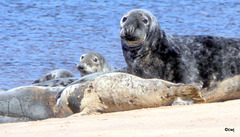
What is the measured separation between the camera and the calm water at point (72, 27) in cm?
1048

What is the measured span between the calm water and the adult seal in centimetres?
327

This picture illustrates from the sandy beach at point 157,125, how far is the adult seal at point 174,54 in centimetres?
155

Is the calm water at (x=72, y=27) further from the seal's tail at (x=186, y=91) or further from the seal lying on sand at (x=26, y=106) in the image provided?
the seal's tail at (x=186, y=91)

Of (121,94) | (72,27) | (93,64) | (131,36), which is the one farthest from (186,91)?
(72,27)

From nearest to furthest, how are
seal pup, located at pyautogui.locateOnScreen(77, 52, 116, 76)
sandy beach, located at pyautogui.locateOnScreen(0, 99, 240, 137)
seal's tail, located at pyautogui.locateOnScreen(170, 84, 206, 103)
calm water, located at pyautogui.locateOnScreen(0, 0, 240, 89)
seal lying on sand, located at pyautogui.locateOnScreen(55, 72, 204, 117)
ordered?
sandy beach, located at pyautogui.locateOnScreen(0, 99, 240, 137) < seal's tail, located at pyautogui.locateOnScreen(170, 84, 206, 103) < seal lying on sand, located at pyautogui.locateOnScreen(55, 72, 204, 117) < seal pup, located at pyautogui.locateOnScreen(77, 52, 116, 76) < calm water, located at pyautogui.locateOnScreen(0, 0, 240, 89)

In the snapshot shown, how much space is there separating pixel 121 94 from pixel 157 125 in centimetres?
161

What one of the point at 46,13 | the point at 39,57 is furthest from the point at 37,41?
Result: the point at 46,13

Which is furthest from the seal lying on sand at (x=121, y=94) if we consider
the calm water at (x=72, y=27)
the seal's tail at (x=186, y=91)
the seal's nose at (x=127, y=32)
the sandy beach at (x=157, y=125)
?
the calm water at (x=72, y=27)

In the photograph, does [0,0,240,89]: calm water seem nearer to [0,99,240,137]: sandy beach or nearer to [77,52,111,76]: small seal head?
[77,52,111,76]: small seal head

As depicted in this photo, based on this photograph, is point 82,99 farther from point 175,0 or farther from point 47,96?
point 175,0

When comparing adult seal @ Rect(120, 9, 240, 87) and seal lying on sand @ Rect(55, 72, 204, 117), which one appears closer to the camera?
seal lying on sand @ Rect(55, 72, 204, 117)

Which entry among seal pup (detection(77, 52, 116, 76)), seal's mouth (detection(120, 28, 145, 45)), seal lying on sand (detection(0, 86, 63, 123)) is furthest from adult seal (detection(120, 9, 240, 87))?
seal pup (detection(77, 52, 116, 76))

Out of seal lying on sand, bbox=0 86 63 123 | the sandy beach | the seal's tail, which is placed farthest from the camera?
seal lying on sand, bbox=0 86 63 123

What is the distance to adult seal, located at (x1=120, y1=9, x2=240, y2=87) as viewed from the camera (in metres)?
6.03
